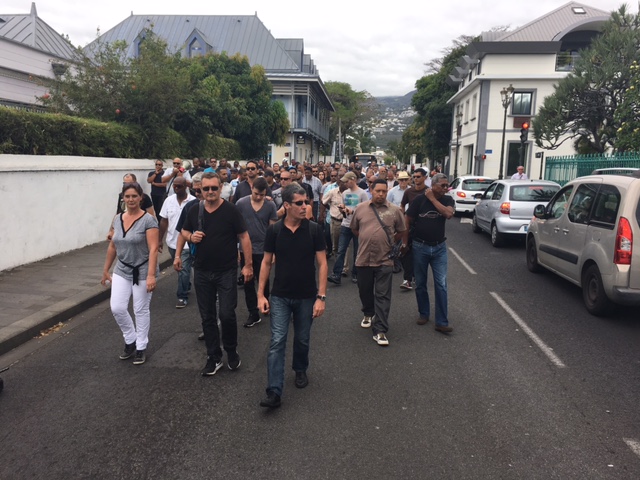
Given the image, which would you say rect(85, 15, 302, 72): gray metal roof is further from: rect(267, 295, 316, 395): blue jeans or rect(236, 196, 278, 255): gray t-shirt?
rect(267, 295, 316, 395): blue jeans

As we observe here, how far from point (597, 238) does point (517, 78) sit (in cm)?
2879

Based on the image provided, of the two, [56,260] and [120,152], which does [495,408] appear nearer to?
[56,260]

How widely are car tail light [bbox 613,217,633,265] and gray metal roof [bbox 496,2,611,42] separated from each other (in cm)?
3118

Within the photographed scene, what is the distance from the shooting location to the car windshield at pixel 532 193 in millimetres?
12127

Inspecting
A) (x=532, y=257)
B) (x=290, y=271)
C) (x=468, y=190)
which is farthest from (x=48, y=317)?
(x=468, y=190)

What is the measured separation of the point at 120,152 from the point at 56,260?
14.3 feet

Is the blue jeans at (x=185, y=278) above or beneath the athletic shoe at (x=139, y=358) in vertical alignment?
above

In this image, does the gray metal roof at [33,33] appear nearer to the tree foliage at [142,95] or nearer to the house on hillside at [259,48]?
the tree foliage at [142,95]

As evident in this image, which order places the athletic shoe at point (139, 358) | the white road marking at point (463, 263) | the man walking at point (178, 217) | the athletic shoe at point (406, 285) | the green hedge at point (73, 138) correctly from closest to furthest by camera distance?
1. the athletic shoe at point (139, 358)
2. the man walking at point (178, 217)
3. the athletic shoe at point (406, 285)
4. the green hedge at point (73, 138)
5. the white road marking at point (463, 263)

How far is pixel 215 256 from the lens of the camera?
4.71 m

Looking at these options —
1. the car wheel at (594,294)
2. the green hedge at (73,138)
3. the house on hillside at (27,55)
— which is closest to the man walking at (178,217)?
the green hedge at (73,138)

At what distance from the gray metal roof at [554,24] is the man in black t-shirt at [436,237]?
31.8 meters

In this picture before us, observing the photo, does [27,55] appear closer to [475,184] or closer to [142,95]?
[142,95]

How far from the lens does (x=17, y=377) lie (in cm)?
482
